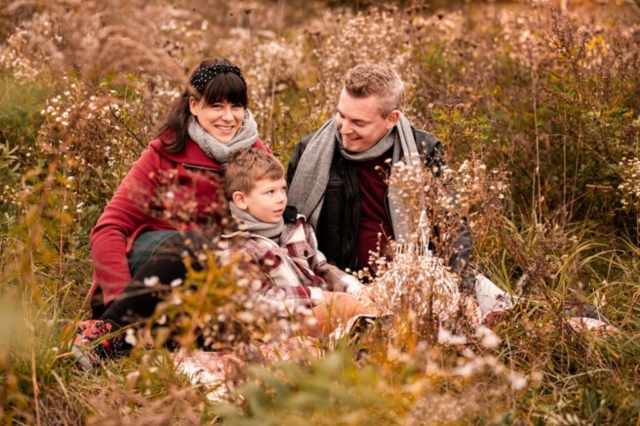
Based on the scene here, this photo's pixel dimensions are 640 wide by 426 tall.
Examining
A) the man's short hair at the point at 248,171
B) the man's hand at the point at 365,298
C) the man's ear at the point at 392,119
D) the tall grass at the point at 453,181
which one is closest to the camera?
the tall grass at the point at 453,181

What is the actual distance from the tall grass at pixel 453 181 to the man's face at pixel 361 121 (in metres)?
0.50

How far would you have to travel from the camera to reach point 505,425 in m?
2.79

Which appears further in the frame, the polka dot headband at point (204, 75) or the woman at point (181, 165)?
the polka dot headband at point (204, 75)

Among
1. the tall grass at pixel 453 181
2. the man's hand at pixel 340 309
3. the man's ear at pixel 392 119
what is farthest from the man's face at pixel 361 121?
the man's hand at pixel 340 309

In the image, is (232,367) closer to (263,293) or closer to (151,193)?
(263,293)

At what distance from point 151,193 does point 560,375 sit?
2.15 m

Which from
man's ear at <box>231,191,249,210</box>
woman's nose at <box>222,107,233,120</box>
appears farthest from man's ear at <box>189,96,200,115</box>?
man's ear at <box>231,191,249,210</box>

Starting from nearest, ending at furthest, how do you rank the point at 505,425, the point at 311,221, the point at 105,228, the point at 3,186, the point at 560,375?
1. the point at 505,425
2. the point at 560,375
3. the point at 105,228
4. the point at 311,221
5. the point at 3,186

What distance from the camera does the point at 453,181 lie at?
4176 mm

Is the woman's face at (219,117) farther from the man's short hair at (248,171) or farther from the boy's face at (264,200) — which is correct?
the boy's face at (264,200)

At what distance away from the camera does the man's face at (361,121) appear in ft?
14.4

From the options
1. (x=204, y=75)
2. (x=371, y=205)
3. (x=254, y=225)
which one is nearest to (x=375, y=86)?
(x=371, y=205)

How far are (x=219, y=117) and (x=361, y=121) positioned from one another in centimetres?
77

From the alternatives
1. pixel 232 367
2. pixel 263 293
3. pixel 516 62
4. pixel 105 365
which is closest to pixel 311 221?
pixel 263 293
